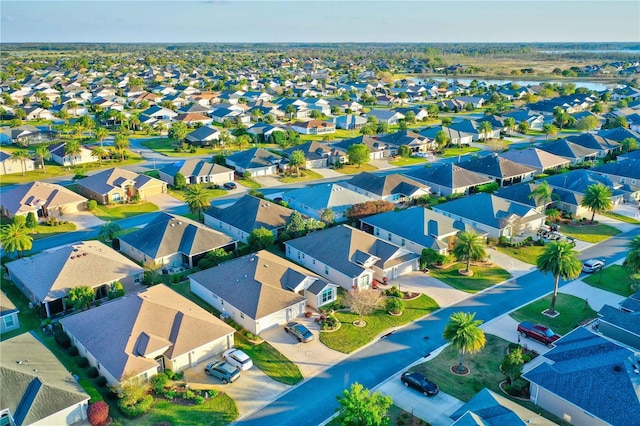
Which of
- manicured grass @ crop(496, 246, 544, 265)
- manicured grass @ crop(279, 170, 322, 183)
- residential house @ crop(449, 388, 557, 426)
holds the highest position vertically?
manicured grass @ crop(279, 170, 322, 183)

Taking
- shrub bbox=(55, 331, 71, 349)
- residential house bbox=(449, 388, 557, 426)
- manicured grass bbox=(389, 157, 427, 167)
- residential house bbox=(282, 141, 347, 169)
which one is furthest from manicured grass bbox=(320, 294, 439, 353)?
manicured grass bbox=(389, 157, 427, 167)

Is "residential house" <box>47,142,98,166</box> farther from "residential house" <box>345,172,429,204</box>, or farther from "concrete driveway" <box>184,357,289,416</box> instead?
"concrete driveway" <box>184,357,289,416</box>

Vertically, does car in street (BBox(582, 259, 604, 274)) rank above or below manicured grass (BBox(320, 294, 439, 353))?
above

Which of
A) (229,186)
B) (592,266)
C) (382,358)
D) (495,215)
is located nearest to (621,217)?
(495,215)

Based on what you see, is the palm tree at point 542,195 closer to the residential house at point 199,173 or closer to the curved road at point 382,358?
the curved road at point 382,358

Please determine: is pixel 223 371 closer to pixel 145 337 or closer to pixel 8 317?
pixel 145 337

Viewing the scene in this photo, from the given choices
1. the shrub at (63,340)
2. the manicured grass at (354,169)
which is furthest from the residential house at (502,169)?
the shrub at (63,340)
